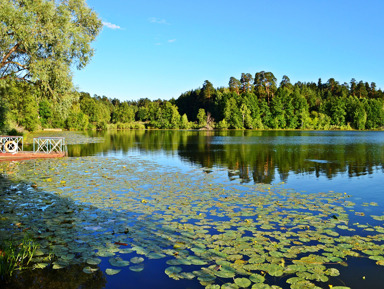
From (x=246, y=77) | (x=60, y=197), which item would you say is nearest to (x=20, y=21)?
(x=60, y=197)

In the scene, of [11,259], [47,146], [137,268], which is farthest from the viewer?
[47,146]

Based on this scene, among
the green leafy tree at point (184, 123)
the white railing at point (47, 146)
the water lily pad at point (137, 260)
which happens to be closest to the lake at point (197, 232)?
the water lily pad at point (137, 260)

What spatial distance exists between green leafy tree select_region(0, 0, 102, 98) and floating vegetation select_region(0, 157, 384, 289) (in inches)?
506

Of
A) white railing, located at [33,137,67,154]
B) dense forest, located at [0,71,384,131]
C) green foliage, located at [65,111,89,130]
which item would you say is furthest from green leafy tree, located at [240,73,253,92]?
white railing, located at [33,137,67,154]

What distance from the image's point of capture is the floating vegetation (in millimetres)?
5593

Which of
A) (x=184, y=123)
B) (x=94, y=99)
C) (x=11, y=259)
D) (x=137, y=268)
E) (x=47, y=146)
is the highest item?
(x=94, y=99)

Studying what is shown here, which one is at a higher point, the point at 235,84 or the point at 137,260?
the point at 235,84

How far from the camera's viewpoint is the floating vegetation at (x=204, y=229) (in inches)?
220

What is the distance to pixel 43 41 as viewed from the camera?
21.3 metres

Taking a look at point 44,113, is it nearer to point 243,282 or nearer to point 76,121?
point 76,121

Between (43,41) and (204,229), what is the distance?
20192 millimetres

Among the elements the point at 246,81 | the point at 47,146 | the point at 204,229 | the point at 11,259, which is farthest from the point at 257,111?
the point at 11,259

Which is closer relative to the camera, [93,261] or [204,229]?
[93,261]

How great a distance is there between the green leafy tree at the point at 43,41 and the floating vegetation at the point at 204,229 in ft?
42.2
